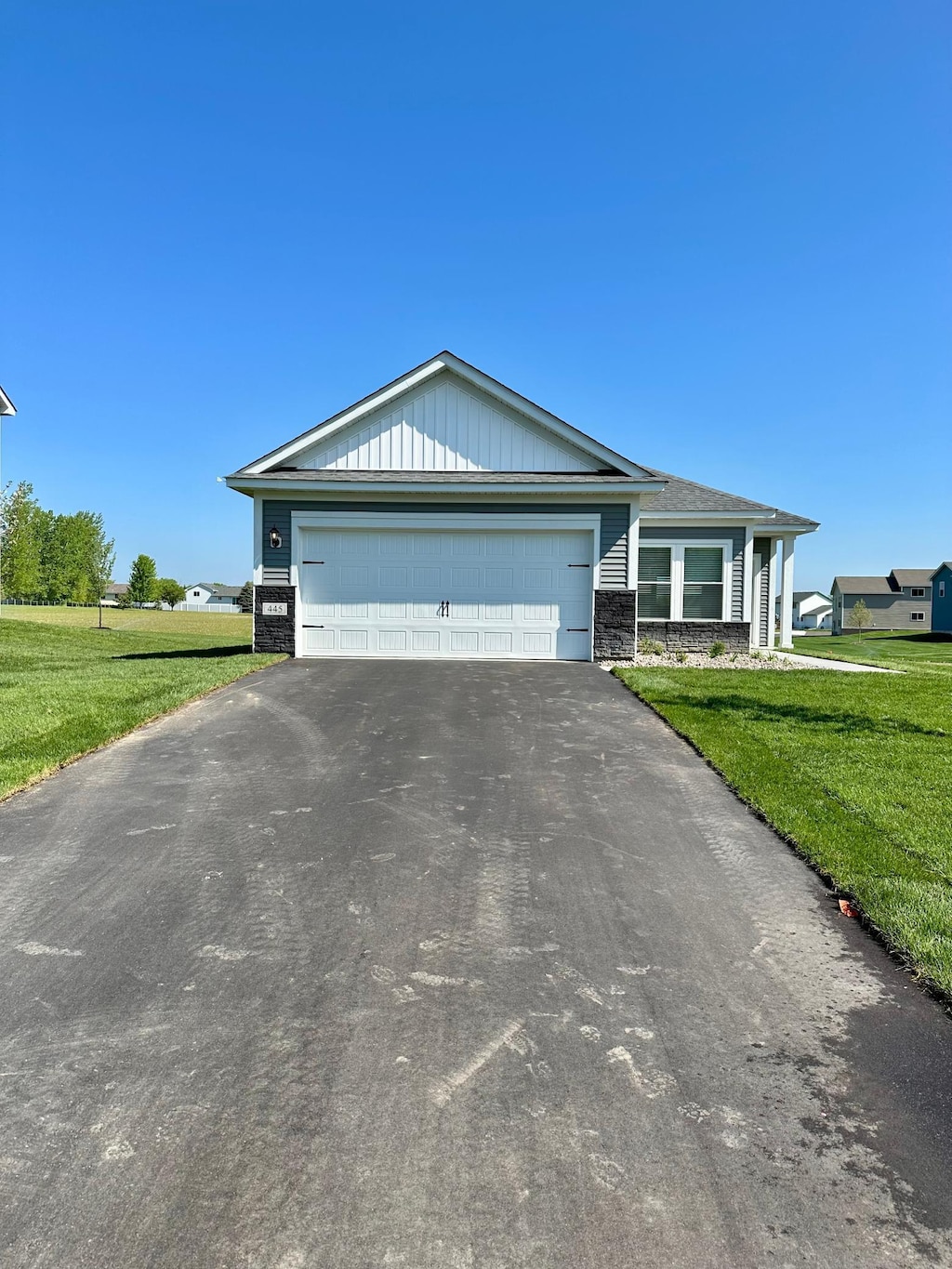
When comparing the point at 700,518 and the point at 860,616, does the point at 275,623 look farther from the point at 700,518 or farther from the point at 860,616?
the point at 860,616

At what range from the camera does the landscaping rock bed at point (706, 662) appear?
1344cm

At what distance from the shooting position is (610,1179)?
2109 mm

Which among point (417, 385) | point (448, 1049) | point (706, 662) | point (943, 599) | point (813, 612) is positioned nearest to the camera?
point (448, 1049)

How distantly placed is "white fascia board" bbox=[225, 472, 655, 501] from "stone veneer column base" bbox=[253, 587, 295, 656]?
6.11 ft

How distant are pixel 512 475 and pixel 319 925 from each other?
11.5 meters

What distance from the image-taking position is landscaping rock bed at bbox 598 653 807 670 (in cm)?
1344

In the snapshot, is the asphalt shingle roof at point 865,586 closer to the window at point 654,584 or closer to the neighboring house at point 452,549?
the window at point 654,584

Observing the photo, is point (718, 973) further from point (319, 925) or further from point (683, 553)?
point (683, 553)

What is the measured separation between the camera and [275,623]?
13.9m

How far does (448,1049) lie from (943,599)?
2480 inches

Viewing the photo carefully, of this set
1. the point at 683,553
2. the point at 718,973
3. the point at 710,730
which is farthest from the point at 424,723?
the point at 683,553

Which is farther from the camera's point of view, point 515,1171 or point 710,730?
point 710,730

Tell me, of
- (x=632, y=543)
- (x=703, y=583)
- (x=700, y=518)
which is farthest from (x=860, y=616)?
(x=632, y=543)

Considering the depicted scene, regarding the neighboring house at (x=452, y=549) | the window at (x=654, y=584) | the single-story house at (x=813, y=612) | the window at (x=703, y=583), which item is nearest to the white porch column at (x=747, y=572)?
the window at (x=703, y=583)
